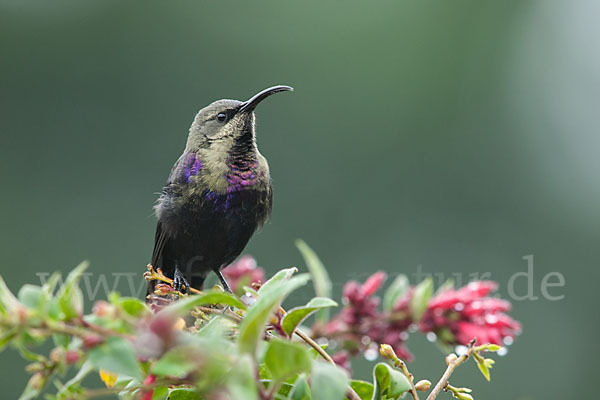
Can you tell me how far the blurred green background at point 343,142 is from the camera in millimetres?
8195

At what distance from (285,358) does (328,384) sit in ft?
0.24

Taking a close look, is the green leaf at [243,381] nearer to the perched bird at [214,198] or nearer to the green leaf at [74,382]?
the green leaf at [74,382]

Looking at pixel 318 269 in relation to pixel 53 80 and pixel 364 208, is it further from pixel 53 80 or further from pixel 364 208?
pixel 53 80

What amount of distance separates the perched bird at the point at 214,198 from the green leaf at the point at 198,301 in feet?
6.39

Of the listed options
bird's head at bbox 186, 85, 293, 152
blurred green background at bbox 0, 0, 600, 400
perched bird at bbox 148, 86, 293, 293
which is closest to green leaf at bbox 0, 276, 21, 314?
perched bird at bbox 148, 86, 293, 293

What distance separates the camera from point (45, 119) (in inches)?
352

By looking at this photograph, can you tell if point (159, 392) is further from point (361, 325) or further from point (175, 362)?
point (361, 325)

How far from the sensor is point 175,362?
790mm

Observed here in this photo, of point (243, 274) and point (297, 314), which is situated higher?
point (297, 314)

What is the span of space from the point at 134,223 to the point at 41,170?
1598 millimetres

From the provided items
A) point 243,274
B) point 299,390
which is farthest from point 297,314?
point 243,274

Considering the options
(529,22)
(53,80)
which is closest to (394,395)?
(53,80)

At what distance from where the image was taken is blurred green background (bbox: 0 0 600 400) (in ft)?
26.9

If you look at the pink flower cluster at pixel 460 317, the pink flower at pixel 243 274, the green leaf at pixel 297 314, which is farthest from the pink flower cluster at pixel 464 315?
the pink flower at pixel 243 274
